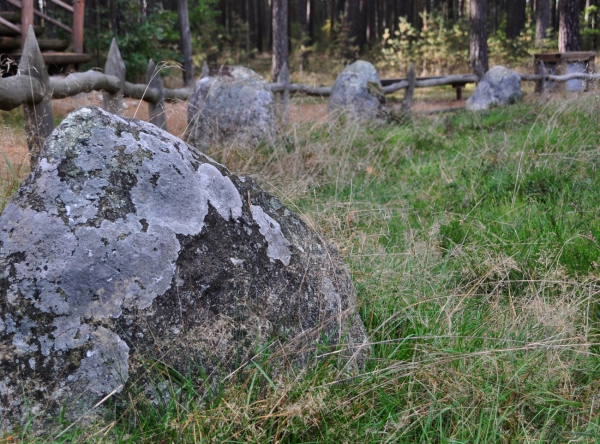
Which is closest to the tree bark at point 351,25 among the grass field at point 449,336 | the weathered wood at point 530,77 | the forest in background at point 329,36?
the forest in background at point 329,36

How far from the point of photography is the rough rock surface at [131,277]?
1.68 meters

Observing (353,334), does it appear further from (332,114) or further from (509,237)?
(332,114)

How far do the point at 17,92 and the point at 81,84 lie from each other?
1.11m

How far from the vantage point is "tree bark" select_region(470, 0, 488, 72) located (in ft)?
53.5

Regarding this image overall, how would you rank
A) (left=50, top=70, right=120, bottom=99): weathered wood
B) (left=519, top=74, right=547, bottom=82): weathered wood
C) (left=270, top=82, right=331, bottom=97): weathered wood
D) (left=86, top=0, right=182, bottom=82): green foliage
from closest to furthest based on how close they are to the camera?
(left=50, top=70, right=120, bottom=99): weathered wood
(left=270, top=82, right=331, bottom=97): weathered wood
(left=519, top=74, right=547, bottom=82): weathered wood
(left=86, top=0, right=182, bottom=82): green foliage

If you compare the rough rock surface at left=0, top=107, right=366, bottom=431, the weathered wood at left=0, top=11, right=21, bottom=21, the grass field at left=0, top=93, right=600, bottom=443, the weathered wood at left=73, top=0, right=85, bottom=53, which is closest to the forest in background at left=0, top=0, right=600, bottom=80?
the weathered wood at left=73, top=0, right=85, bottom=53

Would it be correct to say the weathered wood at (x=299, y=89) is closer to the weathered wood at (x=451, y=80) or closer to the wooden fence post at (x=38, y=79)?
the weathered wood at (x=451, y=80)

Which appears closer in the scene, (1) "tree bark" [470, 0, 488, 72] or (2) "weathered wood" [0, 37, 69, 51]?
(2) "weathered wood" [0, 37, 69, 51]

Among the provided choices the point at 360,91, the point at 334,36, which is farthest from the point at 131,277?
the point at 334,36

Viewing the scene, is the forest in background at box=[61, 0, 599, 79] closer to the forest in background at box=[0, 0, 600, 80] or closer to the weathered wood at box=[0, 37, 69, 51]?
the forest in background at box=[0, 0, 600, 80]

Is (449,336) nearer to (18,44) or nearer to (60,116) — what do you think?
(60,116)

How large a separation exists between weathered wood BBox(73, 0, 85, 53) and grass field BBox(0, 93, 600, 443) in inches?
301

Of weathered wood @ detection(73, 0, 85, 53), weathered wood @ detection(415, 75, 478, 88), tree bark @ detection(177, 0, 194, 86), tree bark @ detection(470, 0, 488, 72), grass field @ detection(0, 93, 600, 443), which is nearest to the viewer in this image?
grass field @ detection(0, 93, 600, 443)

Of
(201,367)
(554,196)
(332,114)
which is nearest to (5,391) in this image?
(201,367)
